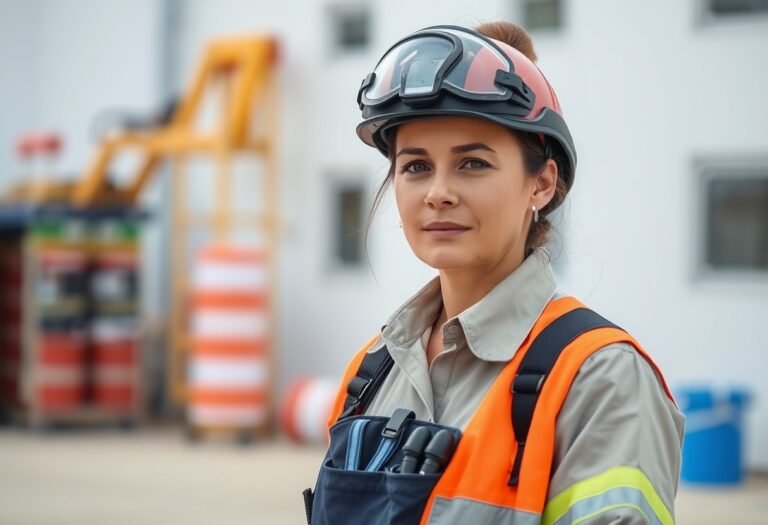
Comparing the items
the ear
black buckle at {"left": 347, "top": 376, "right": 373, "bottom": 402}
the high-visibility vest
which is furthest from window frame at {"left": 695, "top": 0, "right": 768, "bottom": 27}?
the high-visibility vest

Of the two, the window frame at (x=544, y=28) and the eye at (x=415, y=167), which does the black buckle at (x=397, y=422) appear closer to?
the eye at (x=415, y=167)

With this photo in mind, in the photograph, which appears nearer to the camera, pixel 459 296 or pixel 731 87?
pixel 459 296

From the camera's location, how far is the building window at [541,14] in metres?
11.8

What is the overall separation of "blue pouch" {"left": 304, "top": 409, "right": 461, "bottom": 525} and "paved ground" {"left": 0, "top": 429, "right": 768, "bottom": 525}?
595 cm

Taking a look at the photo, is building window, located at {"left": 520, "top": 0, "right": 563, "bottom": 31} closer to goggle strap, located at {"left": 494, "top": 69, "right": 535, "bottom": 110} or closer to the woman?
the woman

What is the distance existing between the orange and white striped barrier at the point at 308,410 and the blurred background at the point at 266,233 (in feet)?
0.10

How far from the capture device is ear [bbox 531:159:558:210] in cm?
272

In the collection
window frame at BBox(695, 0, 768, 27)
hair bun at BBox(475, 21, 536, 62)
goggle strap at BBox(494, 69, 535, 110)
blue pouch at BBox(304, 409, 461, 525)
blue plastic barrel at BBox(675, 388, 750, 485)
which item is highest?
window frame at BBox(695, 0, 768, 27)

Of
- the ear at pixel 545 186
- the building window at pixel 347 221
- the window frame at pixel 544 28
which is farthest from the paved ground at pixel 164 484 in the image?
the ear at pixel 545 186

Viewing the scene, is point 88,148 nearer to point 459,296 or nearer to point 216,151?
point 216,151

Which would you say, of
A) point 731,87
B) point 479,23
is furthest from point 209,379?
point 479,23

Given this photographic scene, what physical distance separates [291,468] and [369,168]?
3306 mm

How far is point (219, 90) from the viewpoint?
14125 mm

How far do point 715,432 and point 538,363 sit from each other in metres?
7.74
